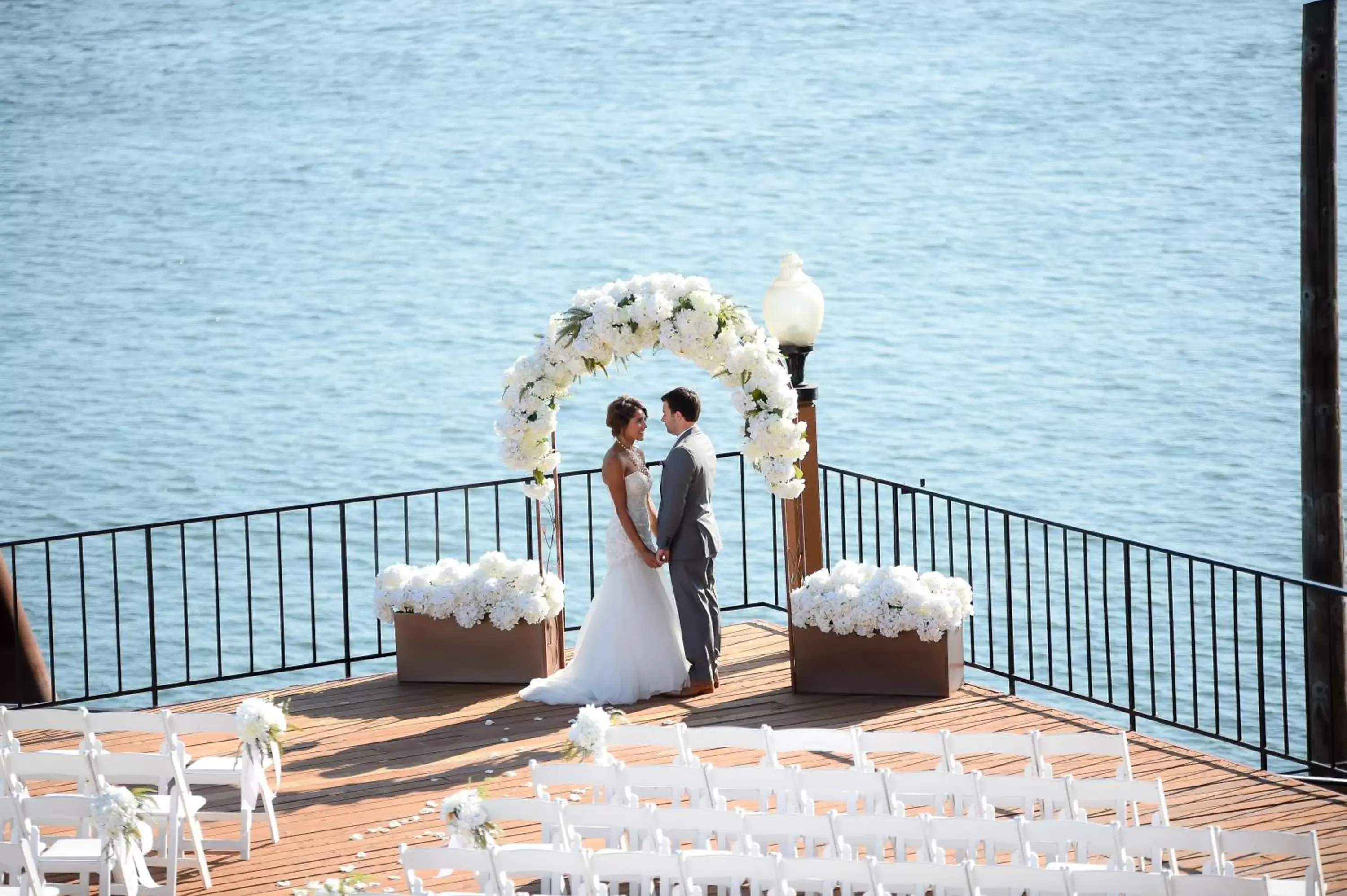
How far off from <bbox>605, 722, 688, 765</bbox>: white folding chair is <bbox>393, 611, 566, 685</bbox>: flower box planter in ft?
9.94

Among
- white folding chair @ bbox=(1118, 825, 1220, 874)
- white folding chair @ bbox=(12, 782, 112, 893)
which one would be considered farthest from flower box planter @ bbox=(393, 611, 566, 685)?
white folding chair @ bbox=(1118, 825, 1220, 874)

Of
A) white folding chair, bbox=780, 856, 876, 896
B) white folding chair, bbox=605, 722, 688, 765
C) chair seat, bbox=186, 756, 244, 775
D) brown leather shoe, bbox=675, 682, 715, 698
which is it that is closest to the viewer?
white folding chair, bbox=780, 856, 876, 896

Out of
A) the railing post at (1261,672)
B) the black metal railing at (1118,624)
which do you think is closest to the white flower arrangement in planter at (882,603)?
the railing post at (1261,672)

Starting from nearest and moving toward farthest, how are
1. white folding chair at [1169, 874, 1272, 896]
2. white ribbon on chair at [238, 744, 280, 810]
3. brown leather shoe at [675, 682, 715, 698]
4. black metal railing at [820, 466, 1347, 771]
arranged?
white folding chair at [1169, 874, 1272, 896]
white ribbon on chair at [238, 744, 280, 810]
brown leather shoe at [675, 682, 715, 698]
black metal railing at [820, 466, 1347, 771]

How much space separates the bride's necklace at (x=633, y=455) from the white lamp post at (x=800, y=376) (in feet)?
3.05

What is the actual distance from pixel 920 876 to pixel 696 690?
4.75m

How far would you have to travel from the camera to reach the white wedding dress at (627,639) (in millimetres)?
10812

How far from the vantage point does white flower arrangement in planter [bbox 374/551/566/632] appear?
436 inches

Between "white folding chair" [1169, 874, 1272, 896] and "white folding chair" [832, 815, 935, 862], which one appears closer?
"white folding chair" [1169, 874, 1272, 896]

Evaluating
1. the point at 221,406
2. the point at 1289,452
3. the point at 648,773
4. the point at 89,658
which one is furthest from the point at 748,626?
the point at 221,406

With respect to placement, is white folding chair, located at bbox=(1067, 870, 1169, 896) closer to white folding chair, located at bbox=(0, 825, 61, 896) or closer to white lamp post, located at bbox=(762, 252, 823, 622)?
white folding chair, located at bbox=(0, 825, 61, 896)

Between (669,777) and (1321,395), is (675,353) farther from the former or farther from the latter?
(1321,395)

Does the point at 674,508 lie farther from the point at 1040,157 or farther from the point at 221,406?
the point at 1040,157

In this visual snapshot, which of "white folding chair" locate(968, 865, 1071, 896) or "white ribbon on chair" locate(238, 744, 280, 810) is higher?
"white folding chair" locate(968, 865, 1071, 896)
